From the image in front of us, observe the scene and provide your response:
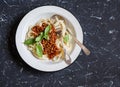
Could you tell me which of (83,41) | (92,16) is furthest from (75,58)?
(92,16)

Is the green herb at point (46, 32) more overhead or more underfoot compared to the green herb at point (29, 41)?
Answer: more overhead

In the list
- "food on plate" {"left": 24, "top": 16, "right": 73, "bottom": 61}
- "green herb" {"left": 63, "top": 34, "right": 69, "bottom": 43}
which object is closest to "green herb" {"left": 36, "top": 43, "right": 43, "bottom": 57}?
"food on plate" {"left": 24, "top": 16, "right": 73, "bottom": 61}

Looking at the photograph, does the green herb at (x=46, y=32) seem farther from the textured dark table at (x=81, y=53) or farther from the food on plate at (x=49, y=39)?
the textured dark table at (x=81, y=53)

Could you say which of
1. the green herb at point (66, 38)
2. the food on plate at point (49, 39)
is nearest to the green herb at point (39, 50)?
the food on plate at point (49, 39)

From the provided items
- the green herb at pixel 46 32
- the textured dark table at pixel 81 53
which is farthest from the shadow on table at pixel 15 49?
the green herb at pixel 46 32

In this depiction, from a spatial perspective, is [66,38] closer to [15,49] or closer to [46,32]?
[46,32]

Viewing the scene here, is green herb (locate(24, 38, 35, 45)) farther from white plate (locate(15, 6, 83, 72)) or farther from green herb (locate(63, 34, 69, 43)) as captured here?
green herb (locate(63, 34, 69, 43))
